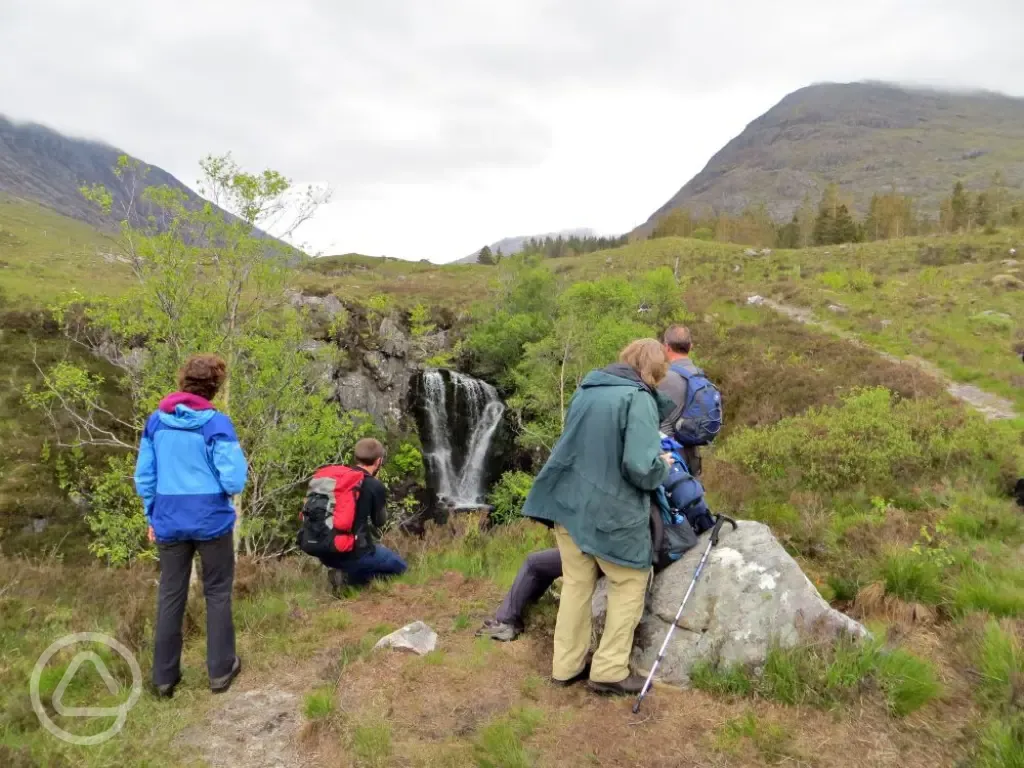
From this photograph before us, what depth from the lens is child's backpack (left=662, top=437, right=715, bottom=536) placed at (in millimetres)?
4500

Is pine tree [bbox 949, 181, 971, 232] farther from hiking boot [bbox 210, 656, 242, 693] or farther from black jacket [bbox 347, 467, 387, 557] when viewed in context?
hiking boot [bbox 210, 656, 242, 693]

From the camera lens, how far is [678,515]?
450cm

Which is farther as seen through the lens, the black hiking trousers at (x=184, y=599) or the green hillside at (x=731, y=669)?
the black hiking trousers at (x=184, y=599)

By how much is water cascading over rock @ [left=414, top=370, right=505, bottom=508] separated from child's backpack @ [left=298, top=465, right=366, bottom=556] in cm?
2139

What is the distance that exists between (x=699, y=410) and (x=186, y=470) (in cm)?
458

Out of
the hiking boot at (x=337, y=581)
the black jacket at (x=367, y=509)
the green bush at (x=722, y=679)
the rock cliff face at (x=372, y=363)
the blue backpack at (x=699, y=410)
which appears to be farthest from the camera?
Result: the rock cliff face at (x=372, y=363)

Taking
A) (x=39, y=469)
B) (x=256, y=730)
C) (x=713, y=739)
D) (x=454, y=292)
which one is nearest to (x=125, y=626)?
(x=256, y=730)

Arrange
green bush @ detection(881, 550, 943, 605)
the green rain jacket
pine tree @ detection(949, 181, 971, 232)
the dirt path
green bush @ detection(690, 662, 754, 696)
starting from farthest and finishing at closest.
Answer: pine tree @ detection(949, 181, 971, 232)
the dirt path
green bush @ detection(881, 550, 943, 605)
green bush @ detection(690, 662, 754, 696)
the green rain jacket

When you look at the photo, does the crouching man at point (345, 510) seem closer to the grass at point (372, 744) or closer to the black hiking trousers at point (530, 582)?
the black hiking trousers at point (530, 582)

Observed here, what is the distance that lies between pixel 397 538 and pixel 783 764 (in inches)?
250

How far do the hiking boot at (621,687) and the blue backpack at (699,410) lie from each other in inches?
100

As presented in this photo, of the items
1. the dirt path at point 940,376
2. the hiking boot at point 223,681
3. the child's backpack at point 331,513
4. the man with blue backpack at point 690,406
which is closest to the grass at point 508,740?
the hiking boot at point 223,681

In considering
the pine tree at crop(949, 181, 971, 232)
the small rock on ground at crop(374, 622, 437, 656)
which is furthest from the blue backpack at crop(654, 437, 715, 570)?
the pine tree at crop(949, 181, 971, 232)

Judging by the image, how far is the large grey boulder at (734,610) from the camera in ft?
12.8
